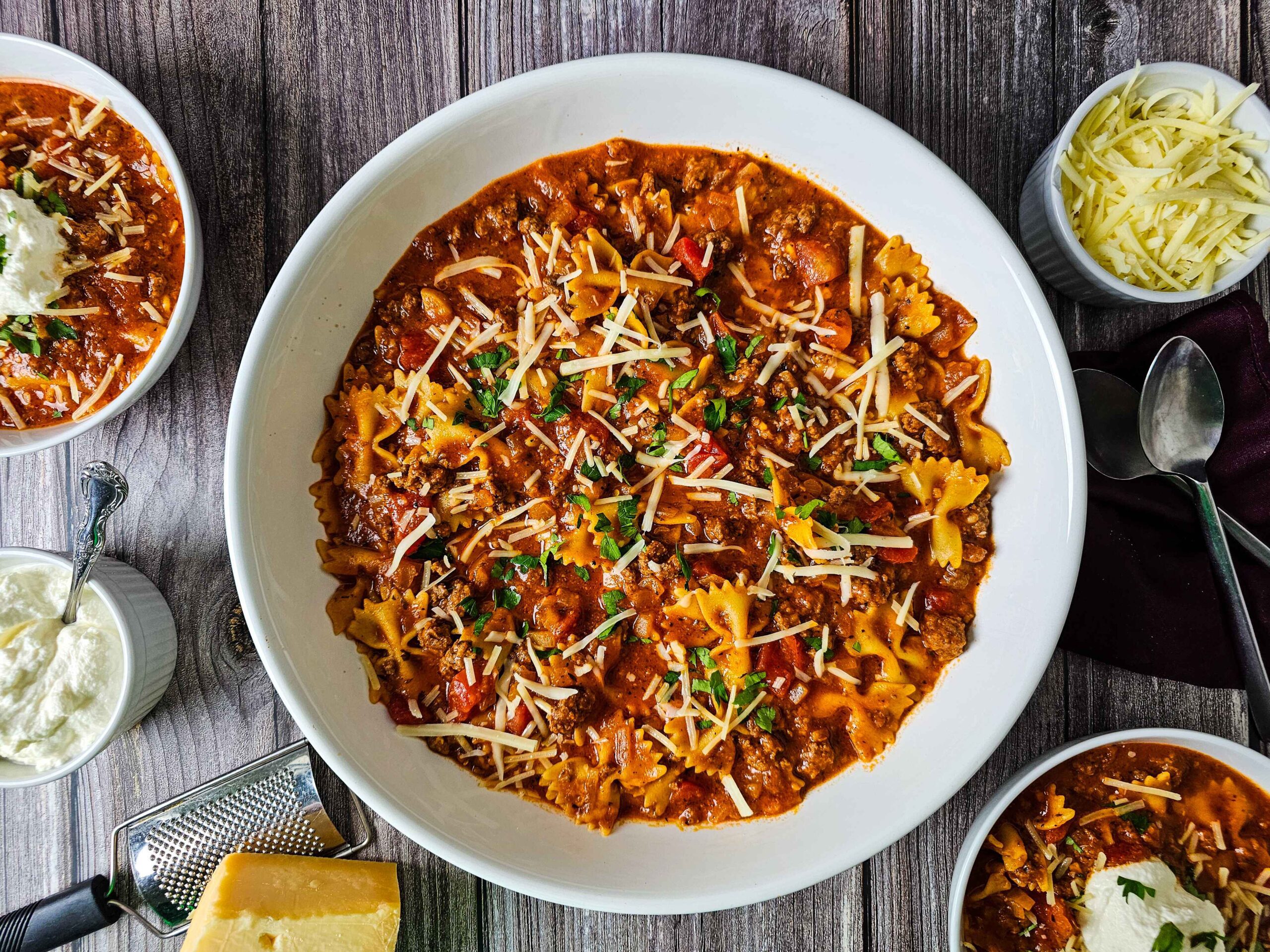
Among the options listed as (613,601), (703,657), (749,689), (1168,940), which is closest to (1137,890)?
(1168,940)

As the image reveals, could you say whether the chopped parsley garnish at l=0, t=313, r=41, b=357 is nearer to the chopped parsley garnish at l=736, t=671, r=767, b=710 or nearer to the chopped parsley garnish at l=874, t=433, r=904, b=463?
the chopped parsley garnish at l=736, t=671, r=767, b=710

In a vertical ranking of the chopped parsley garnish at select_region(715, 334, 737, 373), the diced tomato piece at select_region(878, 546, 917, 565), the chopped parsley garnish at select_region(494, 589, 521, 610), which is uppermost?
the chopped parsley garnish at select_region(715, 334, 737, 373)

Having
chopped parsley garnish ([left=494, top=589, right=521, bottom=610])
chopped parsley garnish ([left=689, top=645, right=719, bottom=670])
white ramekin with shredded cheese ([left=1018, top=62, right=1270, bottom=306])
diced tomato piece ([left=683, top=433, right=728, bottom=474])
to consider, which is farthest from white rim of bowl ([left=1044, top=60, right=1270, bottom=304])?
chopped parsley garnish ([left=494, top=589, right=521, bottom=610])

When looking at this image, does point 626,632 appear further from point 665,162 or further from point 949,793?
point 665,162

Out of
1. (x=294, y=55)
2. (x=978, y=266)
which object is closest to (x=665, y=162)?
(x=978, y=266)

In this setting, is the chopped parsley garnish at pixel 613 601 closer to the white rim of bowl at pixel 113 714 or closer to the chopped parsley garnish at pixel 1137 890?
the white rim of bowl at pixel 113 714

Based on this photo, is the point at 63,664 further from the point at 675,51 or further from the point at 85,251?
the point at 675,51

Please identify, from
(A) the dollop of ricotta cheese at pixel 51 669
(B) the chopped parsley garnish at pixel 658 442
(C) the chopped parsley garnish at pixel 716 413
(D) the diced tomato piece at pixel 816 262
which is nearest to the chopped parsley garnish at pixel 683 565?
(B) the chopped parsley garnish at pixel 658 442
